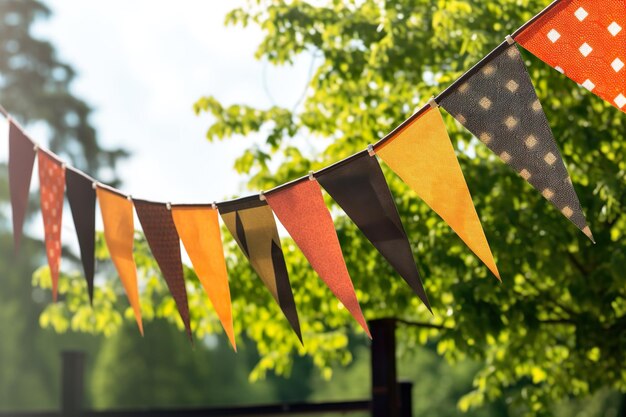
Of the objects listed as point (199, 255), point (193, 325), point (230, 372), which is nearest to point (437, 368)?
point (230, 372)

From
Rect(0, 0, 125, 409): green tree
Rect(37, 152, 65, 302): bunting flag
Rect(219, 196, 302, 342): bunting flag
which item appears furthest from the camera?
Rect(0, 0, 125, 409): green tree

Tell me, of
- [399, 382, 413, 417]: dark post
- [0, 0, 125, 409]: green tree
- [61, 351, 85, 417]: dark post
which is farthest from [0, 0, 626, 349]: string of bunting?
[0, 0, 125, 409]: green tree

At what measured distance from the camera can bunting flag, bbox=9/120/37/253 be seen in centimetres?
329

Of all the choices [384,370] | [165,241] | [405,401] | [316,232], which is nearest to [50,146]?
[405,401]

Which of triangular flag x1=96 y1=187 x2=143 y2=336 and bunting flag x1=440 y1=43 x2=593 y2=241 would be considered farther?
triangular flag x1=96 y1=187 x2=143 y2=336

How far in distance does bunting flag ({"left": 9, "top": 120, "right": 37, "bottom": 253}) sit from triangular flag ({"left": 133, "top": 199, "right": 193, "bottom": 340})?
66cm

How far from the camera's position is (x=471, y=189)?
4465 mm

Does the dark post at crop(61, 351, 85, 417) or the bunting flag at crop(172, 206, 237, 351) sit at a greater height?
the bunting flag at crop(172, 206, 237, 351)

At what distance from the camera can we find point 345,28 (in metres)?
4.83

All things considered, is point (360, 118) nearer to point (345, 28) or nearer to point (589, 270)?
point (345, 28)

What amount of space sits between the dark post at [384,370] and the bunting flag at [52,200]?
4.68 ft

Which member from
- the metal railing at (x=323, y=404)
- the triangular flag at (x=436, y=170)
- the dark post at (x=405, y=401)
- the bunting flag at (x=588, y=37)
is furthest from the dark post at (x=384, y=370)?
the bunting flag at (x=588, y=37)

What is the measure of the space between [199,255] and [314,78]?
7.75 ft

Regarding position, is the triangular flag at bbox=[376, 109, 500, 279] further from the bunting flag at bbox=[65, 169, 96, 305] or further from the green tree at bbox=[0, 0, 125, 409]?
the green tree at bbox=[0, 0, 125, 409]
